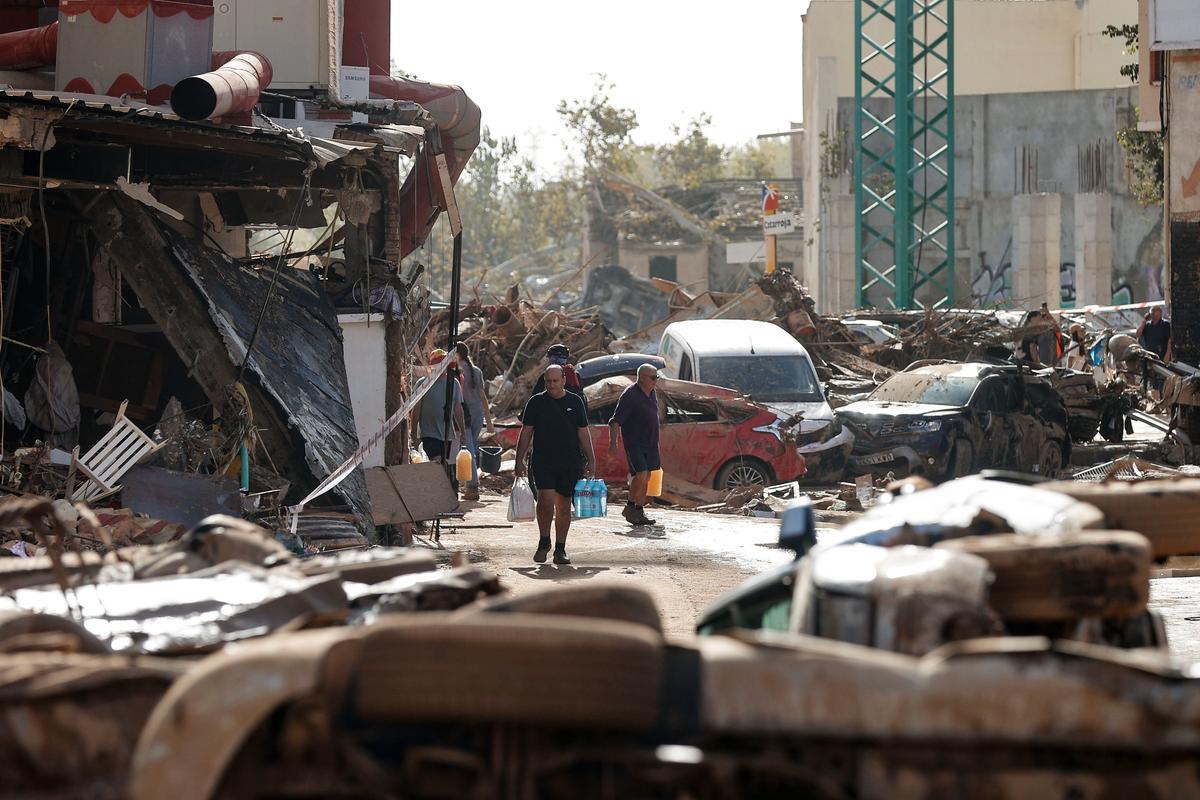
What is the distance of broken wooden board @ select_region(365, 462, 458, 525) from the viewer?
13.9 m

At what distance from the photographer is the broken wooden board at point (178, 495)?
11609mm

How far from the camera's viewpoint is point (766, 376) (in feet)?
69.3

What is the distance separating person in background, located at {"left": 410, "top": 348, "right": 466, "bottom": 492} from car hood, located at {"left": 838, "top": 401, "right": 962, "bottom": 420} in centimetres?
550

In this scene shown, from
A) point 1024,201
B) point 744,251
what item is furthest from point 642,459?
point 1024,201

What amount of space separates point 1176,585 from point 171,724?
32.2 ft

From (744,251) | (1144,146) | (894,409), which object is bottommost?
(894,409)

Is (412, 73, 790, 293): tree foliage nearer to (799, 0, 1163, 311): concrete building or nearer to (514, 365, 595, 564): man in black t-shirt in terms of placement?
(799, 0, 1163, 311): concrete building

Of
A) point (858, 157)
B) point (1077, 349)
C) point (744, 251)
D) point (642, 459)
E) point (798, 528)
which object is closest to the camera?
point (798, 528)

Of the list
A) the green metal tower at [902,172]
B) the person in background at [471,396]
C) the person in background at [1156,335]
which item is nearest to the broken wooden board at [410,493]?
the person in background at [471,396]

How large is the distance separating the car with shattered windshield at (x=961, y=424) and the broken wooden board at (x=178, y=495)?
9944mm

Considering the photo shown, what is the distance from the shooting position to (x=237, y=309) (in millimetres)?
13266

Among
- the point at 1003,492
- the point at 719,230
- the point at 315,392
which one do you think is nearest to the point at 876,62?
the point at 719,230

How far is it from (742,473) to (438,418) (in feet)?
13.6

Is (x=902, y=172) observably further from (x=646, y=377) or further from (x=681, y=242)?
(x=646, y=377)
